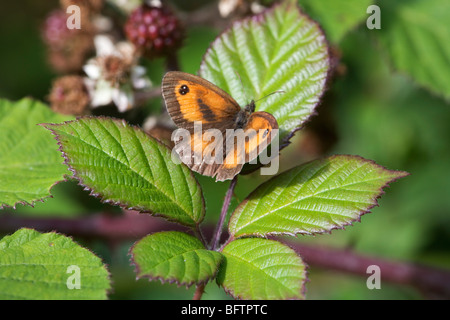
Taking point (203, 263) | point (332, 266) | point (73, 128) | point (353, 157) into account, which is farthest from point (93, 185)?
point (332, 266)

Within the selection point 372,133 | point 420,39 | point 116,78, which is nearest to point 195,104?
point 116,78

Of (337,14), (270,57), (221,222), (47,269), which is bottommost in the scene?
(47,269)

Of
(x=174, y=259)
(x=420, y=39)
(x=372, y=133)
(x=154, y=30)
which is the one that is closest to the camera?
(x=174, y=259)

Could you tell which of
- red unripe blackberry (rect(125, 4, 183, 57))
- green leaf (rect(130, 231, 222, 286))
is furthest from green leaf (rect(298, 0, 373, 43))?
green leaf (rect(130, 231, 222, 286))

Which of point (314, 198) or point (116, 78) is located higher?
point (116, 78)

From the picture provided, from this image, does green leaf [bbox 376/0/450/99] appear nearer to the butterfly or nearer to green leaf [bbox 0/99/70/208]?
the butterfly

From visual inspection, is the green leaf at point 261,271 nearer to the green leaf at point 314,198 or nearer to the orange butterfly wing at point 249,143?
the green leaf at point 314,198

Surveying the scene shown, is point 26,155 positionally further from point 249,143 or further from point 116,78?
point 249,143
